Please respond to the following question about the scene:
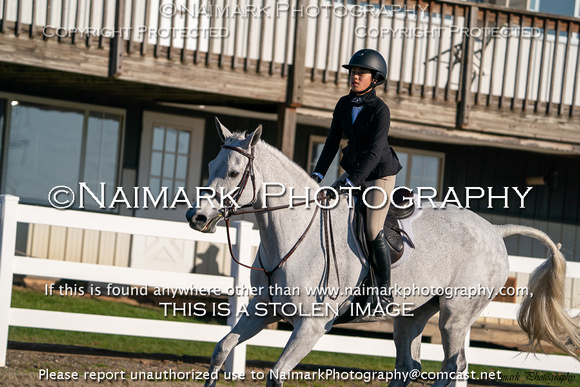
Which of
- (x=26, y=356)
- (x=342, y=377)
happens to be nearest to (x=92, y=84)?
(x=26, y=356)

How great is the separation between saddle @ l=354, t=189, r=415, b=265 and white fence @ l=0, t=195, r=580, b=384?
2.35 metres

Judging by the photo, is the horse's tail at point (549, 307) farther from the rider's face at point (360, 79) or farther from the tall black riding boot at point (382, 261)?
the rider's face at point (360, 79)

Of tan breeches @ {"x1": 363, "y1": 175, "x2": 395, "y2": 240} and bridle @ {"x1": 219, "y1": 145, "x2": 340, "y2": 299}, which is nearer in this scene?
bridle @ {"x1": 219, "y1": 145, "x2": 340, "y2": 299}

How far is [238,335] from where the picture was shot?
17.9 feet

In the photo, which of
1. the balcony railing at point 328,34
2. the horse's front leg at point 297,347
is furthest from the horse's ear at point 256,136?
the balcony railing at point 328,34

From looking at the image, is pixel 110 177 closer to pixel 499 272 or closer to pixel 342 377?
pixel 342 377

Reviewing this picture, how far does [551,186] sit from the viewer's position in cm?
1561

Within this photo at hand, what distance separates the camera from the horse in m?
5.21

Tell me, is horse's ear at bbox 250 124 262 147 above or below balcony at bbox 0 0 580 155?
below

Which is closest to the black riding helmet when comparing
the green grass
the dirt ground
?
the dirt ground

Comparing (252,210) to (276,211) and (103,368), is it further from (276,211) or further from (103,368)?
(103,368)

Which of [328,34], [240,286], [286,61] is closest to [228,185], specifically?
[240,286]

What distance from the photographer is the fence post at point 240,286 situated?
8031 millimetres

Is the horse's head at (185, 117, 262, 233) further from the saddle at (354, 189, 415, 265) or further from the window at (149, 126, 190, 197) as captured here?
the window at (149, 126, 190, 197)
